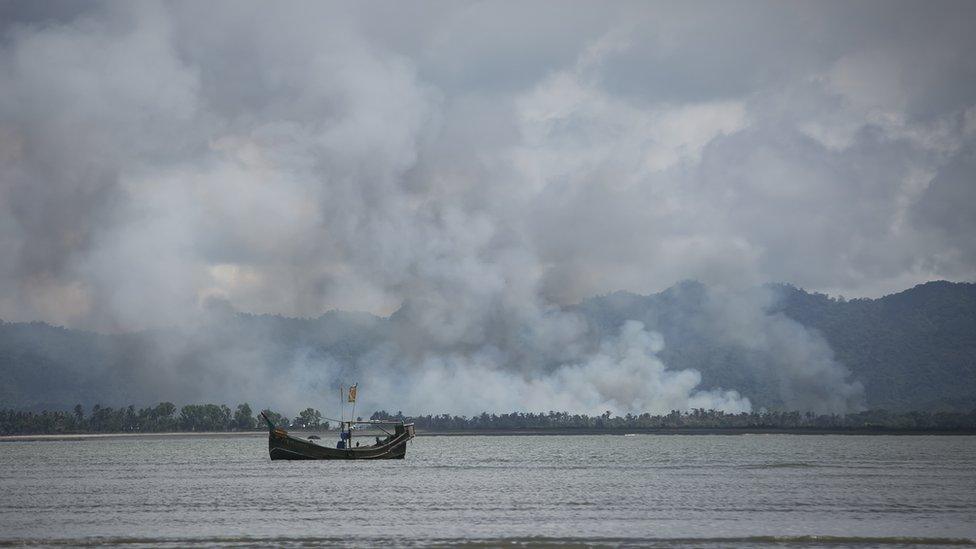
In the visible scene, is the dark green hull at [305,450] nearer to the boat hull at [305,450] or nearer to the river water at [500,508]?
the boat hull at [305,450]

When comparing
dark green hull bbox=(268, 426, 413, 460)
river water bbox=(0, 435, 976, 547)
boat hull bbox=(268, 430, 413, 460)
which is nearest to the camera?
river water bbox=(0, 435, 976, 547)

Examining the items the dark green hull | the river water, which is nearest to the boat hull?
the dark green hull

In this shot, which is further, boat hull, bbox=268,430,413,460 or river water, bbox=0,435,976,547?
boat hull, bbox=268,430,413,460

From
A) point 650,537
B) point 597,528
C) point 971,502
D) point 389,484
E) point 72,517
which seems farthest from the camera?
point 389,484

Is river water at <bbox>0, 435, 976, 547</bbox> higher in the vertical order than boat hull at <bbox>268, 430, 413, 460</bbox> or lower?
lower

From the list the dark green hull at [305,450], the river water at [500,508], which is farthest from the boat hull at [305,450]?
the river water at [500,508]

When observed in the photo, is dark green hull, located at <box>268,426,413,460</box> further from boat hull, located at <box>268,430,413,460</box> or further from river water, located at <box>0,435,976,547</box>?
river water, located at <box>0,435,976,547</box>

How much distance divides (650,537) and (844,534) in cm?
1495

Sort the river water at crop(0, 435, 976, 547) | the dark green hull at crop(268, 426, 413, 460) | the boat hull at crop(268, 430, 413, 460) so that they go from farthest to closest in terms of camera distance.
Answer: the boat hull at crop(268, 430, 413, 460)
the dark green hull at crop(268, 426, 413, 460)
the river water at crop(0, 435, 976, 547)

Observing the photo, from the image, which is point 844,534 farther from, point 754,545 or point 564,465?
point 564,465

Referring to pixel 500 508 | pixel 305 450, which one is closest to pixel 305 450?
pixel 305 450

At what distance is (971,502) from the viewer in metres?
102

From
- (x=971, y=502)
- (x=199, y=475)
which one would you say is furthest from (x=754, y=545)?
(x=199, y=475)

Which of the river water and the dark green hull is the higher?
the dark green hull
